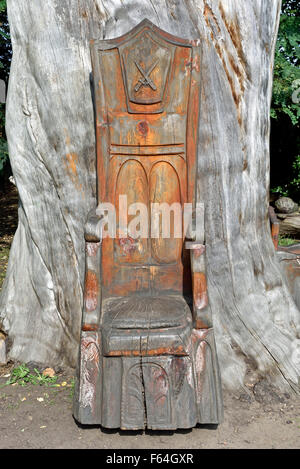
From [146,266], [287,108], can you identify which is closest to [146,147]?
[146,266]

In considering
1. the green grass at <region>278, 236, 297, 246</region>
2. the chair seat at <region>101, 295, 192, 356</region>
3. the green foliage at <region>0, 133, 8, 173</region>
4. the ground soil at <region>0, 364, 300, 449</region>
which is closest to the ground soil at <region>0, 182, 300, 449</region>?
the ground soil at <region>0, 364, 300, 449</region>

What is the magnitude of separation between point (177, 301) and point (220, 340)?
1.87ft

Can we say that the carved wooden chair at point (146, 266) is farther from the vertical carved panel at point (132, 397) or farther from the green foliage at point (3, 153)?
the green foliage at point (3, 153)

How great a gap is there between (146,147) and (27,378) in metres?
1.75

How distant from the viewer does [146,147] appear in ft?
10.2

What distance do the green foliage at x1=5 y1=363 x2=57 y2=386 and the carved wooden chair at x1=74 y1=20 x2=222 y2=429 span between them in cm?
68

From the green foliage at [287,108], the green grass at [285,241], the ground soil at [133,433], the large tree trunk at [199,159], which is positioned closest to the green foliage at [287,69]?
the green foliage at [287,108]

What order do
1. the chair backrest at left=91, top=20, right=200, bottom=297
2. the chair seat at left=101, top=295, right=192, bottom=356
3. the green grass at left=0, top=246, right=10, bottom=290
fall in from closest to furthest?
the chair seat at left=101, top=295, right=192, bottom=356, the chair backrest at left=91, top=20, right=200, bottom=297, the green grass at left=0, top=246, right=10, bottom=290

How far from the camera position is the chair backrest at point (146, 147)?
9.70ft

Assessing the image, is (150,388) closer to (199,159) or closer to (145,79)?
(199,159)

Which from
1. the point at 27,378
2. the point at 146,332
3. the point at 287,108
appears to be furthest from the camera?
the point at 287,108

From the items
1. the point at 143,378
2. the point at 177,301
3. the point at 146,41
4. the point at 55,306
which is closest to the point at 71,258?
the point at 55,306

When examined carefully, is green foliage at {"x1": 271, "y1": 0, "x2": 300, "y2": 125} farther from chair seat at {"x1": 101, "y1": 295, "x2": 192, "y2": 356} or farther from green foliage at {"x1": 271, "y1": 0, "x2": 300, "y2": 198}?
chair seat at {"x1": 101, "y1": 295, "x2": 192, "y2": 356}

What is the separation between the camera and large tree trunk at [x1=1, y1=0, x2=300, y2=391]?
3.21 meters
